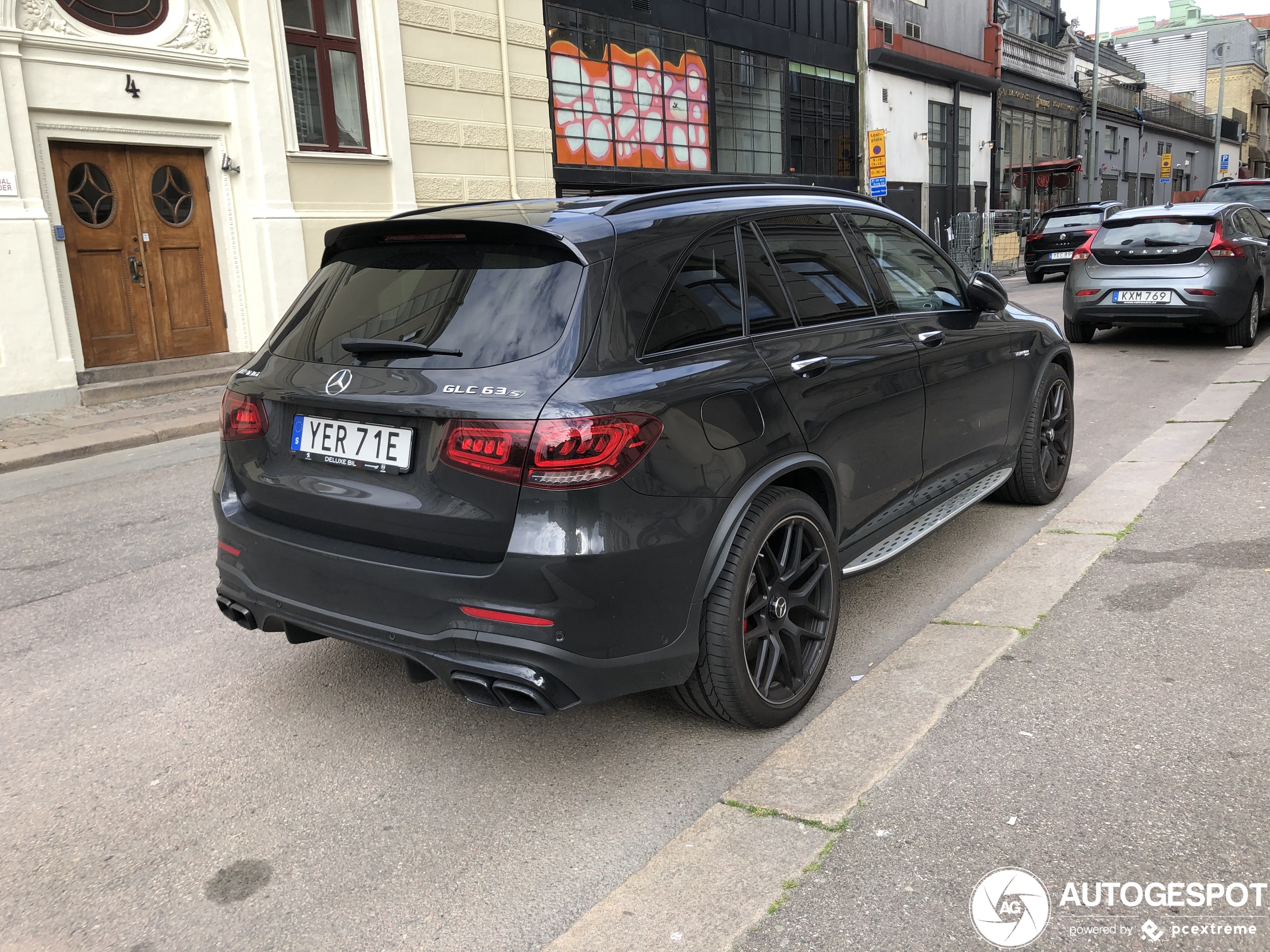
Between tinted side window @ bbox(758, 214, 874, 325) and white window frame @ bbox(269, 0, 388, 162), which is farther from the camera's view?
white window frame @ bbox(269, 0, 388, 162)

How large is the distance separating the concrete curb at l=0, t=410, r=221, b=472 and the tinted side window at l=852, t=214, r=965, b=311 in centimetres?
579

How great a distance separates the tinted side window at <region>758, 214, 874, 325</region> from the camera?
11.6 ft

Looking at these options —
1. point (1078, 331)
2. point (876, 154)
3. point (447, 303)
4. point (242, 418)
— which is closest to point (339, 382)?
point (447, 303)

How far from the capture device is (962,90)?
3184cm

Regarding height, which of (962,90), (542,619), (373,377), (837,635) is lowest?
(837,635)

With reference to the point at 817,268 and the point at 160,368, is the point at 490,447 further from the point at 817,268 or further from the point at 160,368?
the point at 160,368

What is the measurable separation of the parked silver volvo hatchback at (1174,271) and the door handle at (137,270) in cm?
1047

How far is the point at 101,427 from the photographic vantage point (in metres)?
9.52

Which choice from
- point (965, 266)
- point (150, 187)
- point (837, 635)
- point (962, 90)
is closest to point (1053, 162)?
point (962, 90)

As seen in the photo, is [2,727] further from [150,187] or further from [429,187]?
[429,187]

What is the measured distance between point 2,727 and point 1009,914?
Result: 3.21 metres

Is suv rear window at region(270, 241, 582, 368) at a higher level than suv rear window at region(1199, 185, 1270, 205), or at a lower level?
lower

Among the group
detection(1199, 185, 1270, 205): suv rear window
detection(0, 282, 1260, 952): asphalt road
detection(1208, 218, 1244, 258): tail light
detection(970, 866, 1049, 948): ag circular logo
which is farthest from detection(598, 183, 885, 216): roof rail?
detection(1199, 185, 1270, 205): suv rear window

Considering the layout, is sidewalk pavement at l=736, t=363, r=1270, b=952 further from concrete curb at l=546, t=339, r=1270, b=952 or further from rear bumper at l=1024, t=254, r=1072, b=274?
rear bumper at l=1024, t=254, r=1072, b=274
